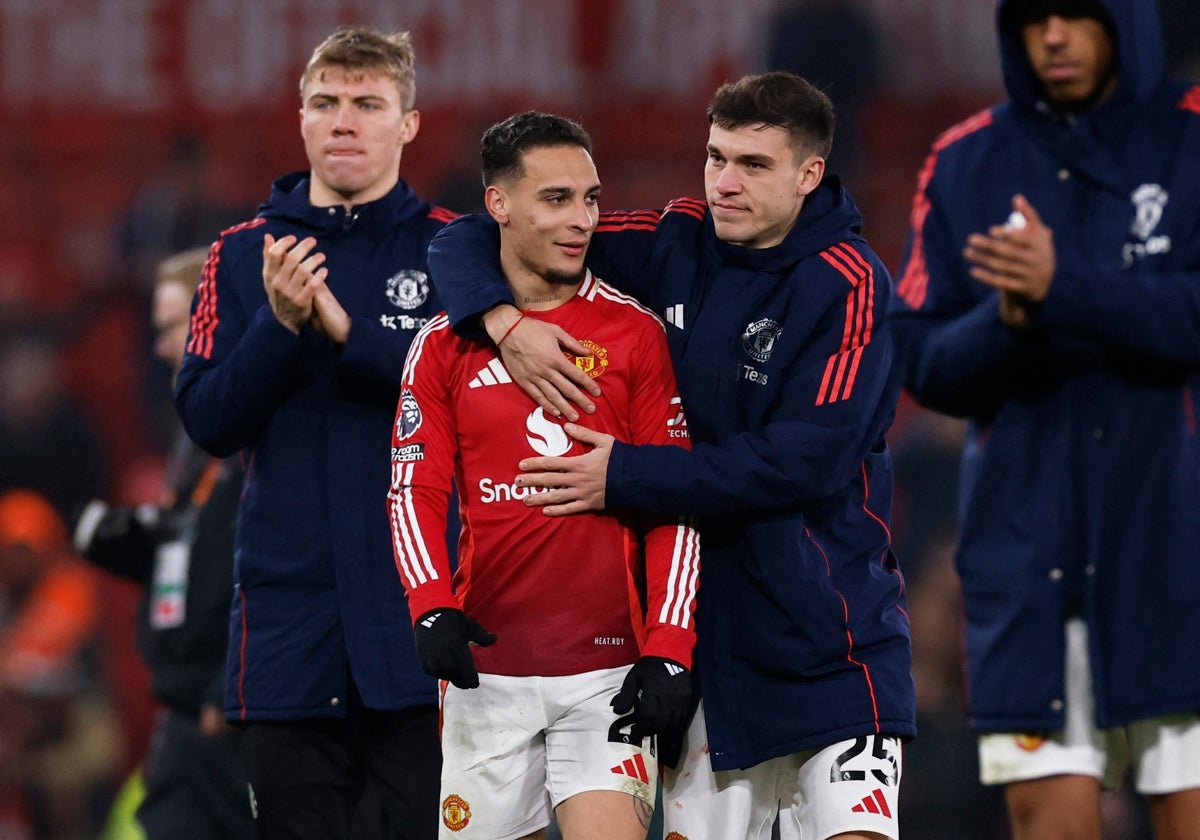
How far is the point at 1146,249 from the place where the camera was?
3393 millimetres

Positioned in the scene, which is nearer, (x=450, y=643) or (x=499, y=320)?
(x=450, y=643)

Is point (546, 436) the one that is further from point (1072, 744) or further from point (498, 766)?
point (1072, 744)

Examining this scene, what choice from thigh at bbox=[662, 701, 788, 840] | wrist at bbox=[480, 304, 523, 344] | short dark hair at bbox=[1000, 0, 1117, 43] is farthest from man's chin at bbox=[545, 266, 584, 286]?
short dark hair at bbox=[1000, 0, 1117, 43]

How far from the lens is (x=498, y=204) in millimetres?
3650

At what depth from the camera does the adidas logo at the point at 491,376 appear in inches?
138

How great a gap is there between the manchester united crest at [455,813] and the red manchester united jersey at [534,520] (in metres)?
0.25

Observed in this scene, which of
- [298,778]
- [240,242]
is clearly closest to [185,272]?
[240,242]

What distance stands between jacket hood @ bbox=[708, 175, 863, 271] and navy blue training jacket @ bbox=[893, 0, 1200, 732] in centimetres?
24

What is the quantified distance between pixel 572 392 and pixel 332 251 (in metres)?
0.99

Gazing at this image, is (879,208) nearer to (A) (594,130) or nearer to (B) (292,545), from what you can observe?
(A) (594,130)

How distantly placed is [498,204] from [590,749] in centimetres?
110

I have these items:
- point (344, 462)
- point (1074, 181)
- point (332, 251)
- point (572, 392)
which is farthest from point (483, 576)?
point (1074, 181)

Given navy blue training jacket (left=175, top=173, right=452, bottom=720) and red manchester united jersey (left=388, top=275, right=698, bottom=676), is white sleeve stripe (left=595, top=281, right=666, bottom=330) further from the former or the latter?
navy blue training jacket (left=175, top=173, right=452, bottom=720)

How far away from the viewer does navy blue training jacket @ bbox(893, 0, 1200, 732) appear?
3.26m
